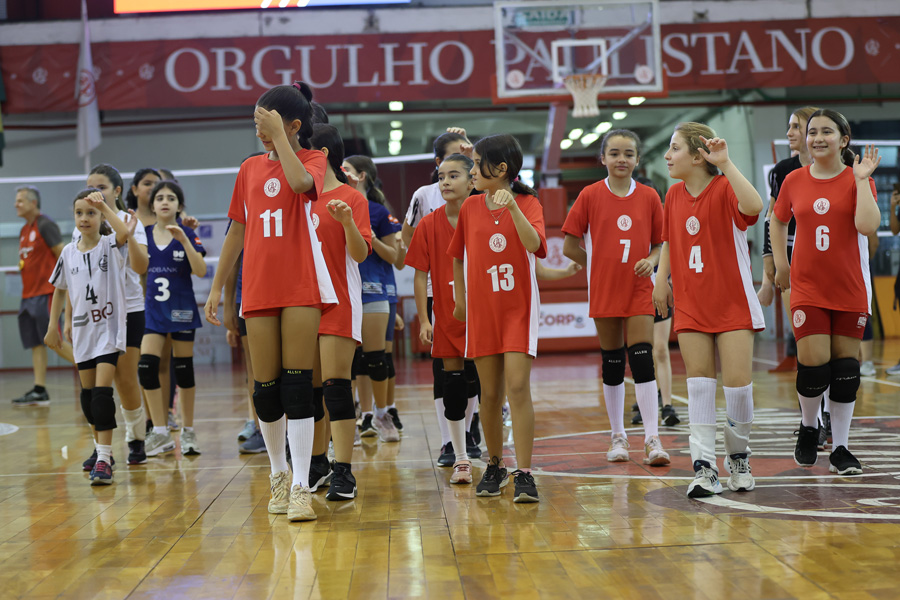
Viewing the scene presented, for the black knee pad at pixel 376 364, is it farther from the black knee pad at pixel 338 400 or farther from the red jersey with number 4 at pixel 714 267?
the red jersey with number 4 at pixel 714 267

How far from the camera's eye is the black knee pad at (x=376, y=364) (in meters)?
5.32

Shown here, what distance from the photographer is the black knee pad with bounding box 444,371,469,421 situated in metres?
4.15

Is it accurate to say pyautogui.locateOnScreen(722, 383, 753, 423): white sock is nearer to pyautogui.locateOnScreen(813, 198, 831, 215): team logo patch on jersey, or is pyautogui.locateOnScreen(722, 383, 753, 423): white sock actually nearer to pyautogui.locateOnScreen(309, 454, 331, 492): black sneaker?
pyautogui.locateOnScreen(813, 198, 831, 215): team logo patch on jersey

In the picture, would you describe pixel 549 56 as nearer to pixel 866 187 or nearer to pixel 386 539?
pixel 866 187

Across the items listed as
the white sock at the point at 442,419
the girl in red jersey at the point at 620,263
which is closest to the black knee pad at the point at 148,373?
the white sock at the point at 442,419

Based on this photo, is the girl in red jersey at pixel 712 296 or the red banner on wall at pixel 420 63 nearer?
the girl in red jersey at pixel 712 296

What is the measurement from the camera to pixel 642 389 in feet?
14.7

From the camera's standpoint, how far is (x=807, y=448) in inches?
154

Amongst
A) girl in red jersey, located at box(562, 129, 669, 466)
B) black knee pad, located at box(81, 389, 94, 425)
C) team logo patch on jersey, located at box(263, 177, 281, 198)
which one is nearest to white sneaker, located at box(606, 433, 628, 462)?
girl in red jersey, located at box(562, 129, 669, 466)

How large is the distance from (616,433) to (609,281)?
81cm

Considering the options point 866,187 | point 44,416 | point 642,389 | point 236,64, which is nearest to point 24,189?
point 44,416

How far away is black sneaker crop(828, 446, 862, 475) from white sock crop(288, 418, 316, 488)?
2365 mm

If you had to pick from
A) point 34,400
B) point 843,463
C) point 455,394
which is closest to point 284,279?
point 455,394

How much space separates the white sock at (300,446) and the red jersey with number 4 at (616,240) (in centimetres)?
175
